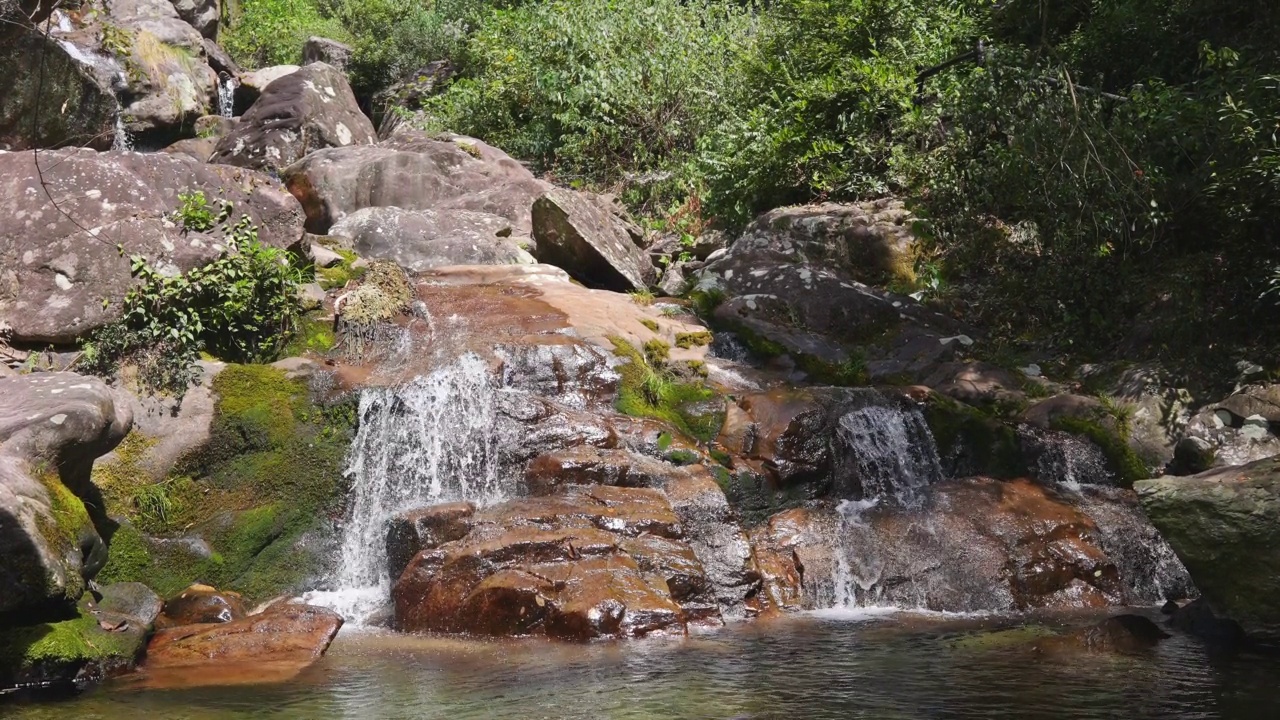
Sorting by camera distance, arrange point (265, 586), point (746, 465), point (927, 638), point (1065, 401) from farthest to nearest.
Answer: point (1065, 401) → point (746, 465) → point (265, 586) → point (927, 638)

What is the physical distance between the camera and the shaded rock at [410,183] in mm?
16250

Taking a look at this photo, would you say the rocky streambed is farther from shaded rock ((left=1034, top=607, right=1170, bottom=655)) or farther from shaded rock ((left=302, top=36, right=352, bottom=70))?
shaded rock ((left=302, top=36, right=352, bottom=70))

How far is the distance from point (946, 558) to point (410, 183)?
34.9ft

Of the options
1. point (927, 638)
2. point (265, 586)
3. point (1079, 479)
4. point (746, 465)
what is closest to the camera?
point (927, 638)

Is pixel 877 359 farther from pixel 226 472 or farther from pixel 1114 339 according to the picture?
pixel 226 472

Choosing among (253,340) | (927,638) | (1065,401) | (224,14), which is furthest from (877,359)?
(224,14)

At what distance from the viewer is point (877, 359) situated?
1291 cm

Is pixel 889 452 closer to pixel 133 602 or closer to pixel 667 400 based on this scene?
pixel 667 400

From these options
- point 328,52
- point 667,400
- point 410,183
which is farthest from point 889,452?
point 328,52

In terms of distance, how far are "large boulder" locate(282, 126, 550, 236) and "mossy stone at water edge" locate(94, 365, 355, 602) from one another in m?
6.25

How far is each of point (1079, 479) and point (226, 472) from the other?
8.02m

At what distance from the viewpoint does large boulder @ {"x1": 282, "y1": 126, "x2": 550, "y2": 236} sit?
16250mm

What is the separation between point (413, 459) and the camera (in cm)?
983

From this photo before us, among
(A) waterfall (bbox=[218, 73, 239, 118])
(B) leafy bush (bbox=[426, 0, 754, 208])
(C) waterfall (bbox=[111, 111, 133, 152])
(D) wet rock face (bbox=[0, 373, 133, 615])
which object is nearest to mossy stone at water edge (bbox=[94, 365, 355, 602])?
(D) wet rock face (bbox=[0, 373, 133, 615])
